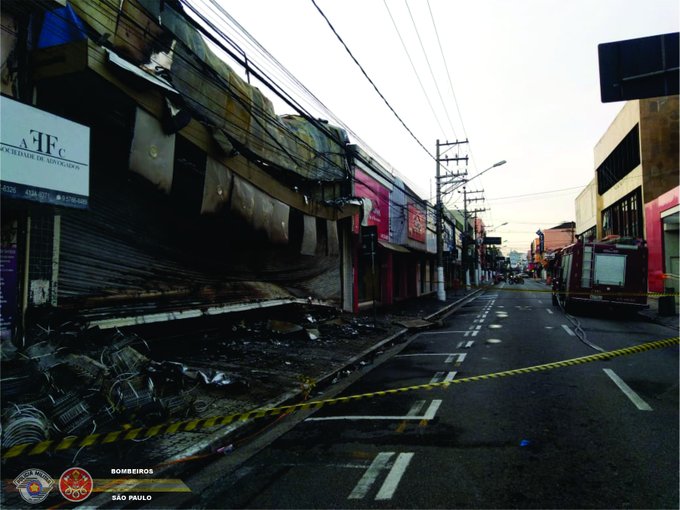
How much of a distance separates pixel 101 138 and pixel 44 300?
9.74ft

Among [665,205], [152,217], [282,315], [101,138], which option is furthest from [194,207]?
[665,205]

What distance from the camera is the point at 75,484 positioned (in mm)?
3943

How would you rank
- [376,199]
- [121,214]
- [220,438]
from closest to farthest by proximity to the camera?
[220,438], [121,214], [376,199]

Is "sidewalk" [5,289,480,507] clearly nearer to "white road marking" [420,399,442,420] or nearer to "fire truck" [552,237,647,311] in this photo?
"white road marking" [420,399,442,420]

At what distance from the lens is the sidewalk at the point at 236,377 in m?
4.39

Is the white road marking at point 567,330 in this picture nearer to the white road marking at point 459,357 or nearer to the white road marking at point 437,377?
the white road marking at point 459,357

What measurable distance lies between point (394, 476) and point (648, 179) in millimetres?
30731

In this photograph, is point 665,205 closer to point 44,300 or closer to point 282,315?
point 282,315

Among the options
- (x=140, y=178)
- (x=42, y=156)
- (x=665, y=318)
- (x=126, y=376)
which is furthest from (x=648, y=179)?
(x=42, y=156)

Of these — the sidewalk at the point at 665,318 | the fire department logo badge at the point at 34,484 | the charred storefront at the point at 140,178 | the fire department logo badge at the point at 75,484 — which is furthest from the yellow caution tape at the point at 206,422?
the sidewalk at the point at 665,318

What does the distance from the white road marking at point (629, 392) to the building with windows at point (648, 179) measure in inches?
636

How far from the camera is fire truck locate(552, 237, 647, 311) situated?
1680 cm

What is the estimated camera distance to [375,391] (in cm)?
732

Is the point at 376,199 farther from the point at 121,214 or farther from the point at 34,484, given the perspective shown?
the point at 34,484
